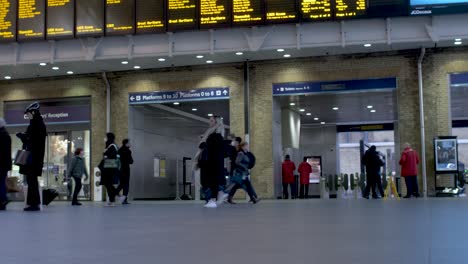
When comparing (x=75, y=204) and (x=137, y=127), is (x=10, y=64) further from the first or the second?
(x=75, y=204)

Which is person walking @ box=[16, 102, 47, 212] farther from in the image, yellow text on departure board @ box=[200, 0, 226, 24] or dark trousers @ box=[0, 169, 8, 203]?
yellow text on departure board @ box=[200, 0, 226, 24]

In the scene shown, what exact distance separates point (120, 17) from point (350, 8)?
766 cm

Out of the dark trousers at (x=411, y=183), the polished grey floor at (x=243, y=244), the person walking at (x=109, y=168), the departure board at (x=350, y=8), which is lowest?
the polished grey floor at (x=243, y=244)

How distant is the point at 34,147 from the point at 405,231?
761 cm

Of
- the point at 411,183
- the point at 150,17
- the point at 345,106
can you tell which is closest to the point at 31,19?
the point at 150,17

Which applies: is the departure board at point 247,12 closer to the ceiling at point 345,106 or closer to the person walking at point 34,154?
the ceiling at point 345,106

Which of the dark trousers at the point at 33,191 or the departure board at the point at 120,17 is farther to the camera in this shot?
the departure board at the point at 120,17

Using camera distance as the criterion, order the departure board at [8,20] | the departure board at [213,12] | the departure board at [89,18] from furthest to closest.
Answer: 1. the departure board at [8,20]
2. the departure board at [89,18]
3. the departure board at [213,12]

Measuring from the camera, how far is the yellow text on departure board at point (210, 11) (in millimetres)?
19297

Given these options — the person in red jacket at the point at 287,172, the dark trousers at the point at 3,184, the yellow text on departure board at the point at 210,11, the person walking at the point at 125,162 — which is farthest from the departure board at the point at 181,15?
the dark trousers at the point at 3,184

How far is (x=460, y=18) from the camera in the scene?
19.0 m

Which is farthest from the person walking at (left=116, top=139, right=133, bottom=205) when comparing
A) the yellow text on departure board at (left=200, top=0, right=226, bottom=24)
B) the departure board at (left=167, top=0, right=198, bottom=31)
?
the yellow text on departure board at (left=200, top=0, right=226, bottom=24)

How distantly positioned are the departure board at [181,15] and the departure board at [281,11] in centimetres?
244

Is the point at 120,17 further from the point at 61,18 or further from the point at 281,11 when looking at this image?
the point at 281,11
